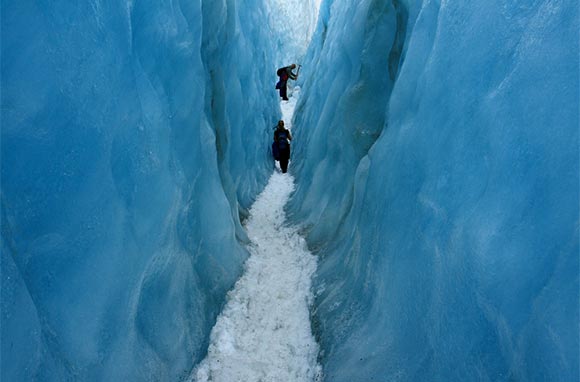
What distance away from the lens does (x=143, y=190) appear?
2891mm

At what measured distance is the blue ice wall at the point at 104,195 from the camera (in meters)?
1.85

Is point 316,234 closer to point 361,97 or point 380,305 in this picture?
point 361,97

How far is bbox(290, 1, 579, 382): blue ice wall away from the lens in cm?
180

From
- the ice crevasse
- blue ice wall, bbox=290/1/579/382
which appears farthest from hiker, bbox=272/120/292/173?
blue ice wall, bbox=290/1/579/382

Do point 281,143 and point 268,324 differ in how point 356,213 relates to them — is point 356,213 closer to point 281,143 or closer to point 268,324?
point 268,324

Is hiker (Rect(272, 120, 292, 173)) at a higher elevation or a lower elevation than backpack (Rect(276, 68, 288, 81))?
lower

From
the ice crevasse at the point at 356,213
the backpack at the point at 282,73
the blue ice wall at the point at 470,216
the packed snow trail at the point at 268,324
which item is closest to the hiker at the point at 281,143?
the backpack at the point at 282,73

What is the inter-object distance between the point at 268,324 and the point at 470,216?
7.70 ft

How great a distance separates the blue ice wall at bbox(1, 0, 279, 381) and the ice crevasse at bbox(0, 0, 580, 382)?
0.01 m

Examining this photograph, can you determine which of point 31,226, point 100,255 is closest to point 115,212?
point 100,255

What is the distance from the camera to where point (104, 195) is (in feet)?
7.89

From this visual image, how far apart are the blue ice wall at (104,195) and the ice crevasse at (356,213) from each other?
0.04 feet

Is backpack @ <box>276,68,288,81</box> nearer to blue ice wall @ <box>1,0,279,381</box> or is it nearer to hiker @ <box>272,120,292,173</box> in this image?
hiker @ <box>272,120,292,173</box>

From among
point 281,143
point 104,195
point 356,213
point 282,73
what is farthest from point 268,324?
point 282,73
